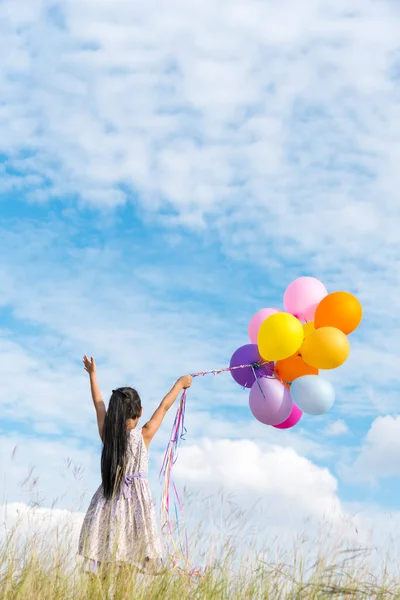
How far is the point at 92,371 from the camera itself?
5.71 meters

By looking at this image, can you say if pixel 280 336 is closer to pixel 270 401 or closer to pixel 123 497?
pixel 270 401

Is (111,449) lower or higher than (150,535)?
higher

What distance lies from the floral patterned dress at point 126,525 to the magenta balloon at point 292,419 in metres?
1.62

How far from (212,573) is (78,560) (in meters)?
0.91

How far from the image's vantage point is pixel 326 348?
18.9 feet

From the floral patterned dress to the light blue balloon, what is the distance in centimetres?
149

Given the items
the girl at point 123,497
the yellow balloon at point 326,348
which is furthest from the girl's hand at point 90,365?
the yellow balloon at point 326,348

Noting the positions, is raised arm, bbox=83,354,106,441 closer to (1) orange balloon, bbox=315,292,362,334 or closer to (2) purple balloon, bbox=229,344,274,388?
(2) purple balloon, bbox=229,344,274,388

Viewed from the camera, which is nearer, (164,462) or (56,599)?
(56,599)

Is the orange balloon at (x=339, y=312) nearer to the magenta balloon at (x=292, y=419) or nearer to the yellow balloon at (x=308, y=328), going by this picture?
the yellow balloon at (x=308, y=328)

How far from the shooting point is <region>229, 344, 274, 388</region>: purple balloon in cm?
620

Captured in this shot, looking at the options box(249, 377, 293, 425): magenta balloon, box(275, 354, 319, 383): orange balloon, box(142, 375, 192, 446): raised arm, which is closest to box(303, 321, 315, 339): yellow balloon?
box(275, 354, 319, 383): orange balloon

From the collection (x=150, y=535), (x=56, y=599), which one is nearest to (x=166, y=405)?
(x=150, y=535)

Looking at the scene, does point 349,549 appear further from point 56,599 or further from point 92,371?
point 92,371
